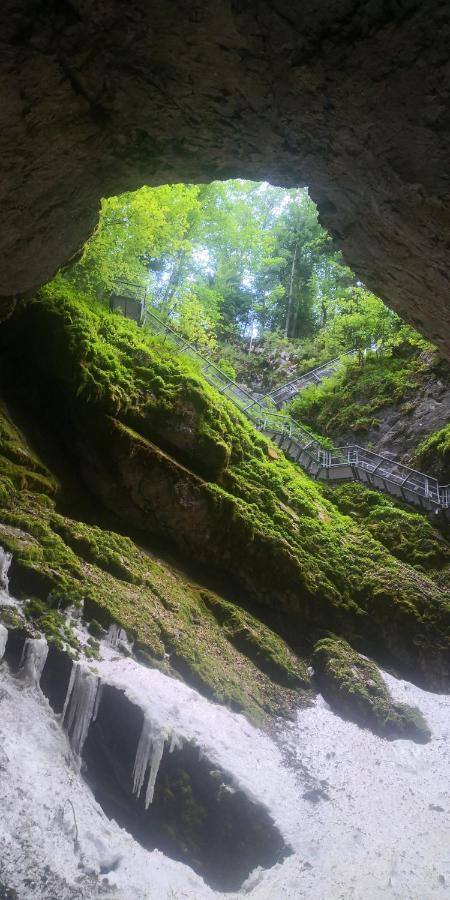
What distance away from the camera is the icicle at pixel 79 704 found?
5.77 metres

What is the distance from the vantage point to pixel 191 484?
29.1 ft

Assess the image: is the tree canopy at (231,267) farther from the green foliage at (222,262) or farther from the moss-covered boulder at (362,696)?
Result: the moss-covered boulder at (362,696)

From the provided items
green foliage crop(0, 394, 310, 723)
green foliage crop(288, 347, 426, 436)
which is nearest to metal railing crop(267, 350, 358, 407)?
green foliage crop(288, 347, 426, 436)

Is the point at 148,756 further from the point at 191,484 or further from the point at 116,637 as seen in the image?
the point at 191,484

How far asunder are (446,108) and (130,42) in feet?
7.66

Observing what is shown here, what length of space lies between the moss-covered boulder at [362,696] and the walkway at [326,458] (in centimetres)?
451

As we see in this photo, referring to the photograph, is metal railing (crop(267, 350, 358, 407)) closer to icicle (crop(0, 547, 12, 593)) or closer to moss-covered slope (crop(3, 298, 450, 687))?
moss-covered slope (crop(3, 298, 450, 687))

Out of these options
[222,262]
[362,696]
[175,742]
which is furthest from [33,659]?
[222,262]

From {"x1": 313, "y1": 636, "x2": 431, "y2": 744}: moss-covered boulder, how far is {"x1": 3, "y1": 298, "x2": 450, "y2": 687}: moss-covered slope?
1.92 ft

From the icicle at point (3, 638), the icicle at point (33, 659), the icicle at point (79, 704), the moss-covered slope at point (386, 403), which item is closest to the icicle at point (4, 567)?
the icicle at point (3, 638)

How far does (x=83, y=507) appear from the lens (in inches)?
344

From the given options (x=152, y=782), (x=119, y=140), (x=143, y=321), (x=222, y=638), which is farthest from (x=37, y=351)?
(x=152, y=782)

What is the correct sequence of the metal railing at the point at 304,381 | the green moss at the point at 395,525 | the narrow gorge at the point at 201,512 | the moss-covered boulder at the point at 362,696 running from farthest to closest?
the metal railing at the point at 304,381, the green moss at the point at 395,525, the moss-covered boulder at the point at 362,696, the narrow gorge at the point at 201,512

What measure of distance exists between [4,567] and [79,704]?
1857 mm
